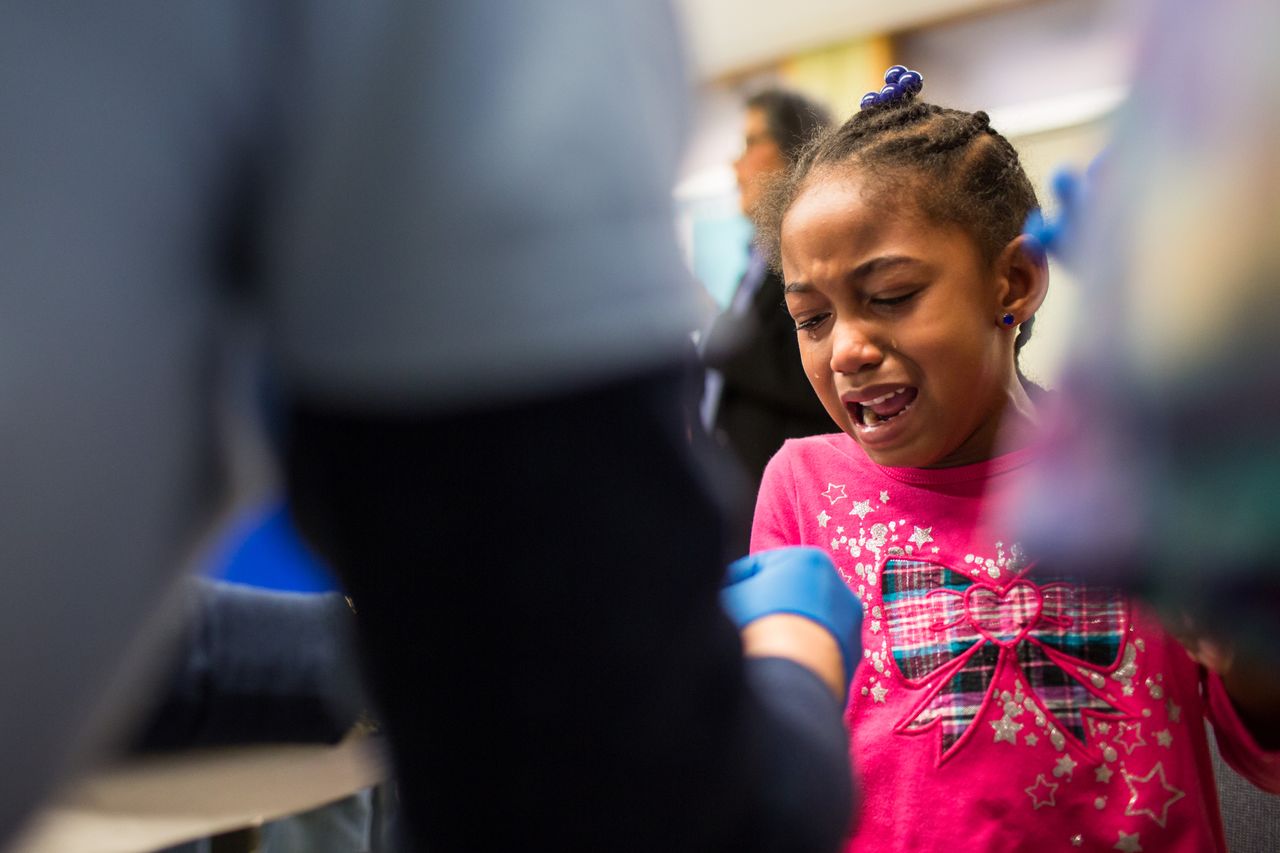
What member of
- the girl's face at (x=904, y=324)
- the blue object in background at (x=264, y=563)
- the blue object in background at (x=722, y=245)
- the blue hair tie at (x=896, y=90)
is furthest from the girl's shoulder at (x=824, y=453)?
the blue object in background at (x=722, y=245)

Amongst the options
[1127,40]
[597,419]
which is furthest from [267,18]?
[1127,40]

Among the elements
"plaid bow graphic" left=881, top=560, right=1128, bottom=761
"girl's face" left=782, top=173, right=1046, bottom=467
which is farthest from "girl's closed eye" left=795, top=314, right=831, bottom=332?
"plaid bow graphic" left=881, top=560, right=1128, bottom=761

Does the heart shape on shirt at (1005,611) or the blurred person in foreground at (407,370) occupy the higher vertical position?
the blurred person in foreground at (407,370)

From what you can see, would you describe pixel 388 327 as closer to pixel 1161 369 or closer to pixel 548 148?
pixel 548 148

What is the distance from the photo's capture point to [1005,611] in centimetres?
89

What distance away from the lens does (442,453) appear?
279 mm

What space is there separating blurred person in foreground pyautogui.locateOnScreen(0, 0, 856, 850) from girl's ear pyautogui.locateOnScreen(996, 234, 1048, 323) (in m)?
0.75

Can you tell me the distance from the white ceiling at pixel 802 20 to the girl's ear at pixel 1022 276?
3.17 m

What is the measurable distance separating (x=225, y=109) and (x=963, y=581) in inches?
30.9

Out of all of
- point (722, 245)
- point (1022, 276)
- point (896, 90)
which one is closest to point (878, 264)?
point (1022, 276)

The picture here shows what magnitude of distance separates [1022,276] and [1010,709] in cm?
39

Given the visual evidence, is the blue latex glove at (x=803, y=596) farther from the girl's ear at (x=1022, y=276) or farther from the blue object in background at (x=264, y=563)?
the girl's ear at (x=1022, y=276)

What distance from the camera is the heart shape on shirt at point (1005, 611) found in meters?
0.88

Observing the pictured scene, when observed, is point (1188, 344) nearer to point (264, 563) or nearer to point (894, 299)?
point (264, 563)
